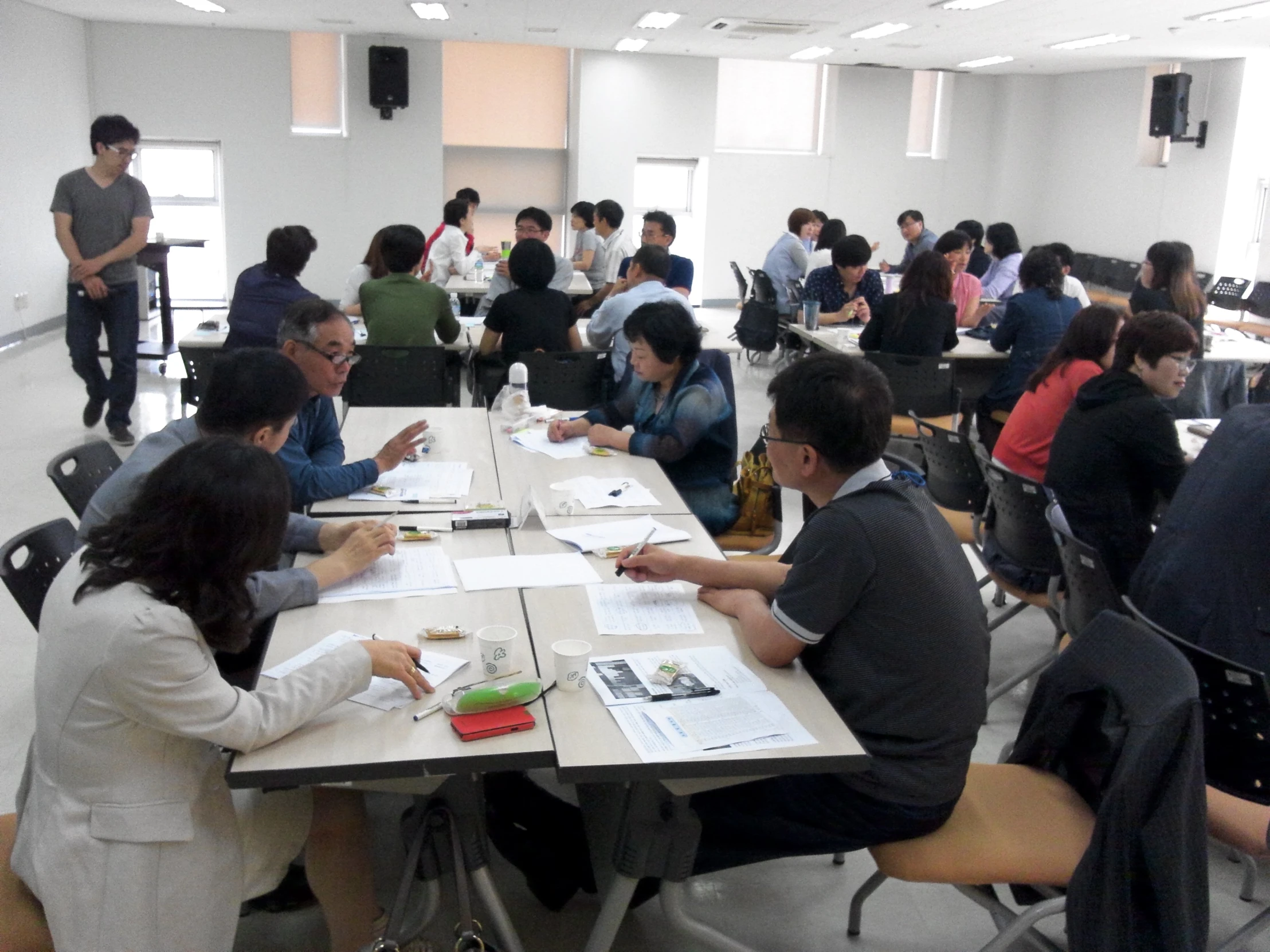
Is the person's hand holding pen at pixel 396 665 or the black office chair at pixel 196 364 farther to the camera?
the black office chair at pixel 196 364

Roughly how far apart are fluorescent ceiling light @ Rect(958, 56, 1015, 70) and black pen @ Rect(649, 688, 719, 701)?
38.6 feet

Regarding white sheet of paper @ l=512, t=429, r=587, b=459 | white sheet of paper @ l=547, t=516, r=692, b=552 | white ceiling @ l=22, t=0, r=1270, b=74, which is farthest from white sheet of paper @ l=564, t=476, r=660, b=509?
white ceiling @ l=22, t=0, r=1270, b=74

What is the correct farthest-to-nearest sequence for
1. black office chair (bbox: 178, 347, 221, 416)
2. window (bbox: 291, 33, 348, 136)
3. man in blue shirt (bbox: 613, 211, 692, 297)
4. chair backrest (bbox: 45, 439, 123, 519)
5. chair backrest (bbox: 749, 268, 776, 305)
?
window (bbox: 291, 33, 348, 136)
chair backrest (bbox: 749, 268, 776, 305)
man in blue shirt (bbox: 613, 211, 692, 297)
black office chair (bbox: 178, 347, 221, 416)
chair backrest (bbox: 45, 439, 123, 519)

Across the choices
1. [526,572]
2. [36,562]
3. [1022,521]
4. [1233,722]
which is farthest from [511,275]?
[1233,722]

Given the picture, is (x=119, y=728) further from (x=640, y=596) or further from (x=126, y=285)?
(x=126, y=285)

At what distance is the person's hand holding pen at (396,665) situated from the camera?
1.88 metres

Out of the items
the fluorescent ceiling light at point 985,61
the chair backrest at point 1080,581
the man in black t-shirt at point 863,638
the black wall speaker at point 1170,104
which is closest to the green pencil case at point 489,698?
the man in black t-shirt at point 863,638

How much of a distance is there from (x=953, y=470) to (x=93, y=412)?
5.01 m

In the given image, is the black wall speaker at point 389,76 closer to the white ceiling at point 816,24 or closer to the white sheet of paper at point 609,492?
the white ceiling at point 816,24

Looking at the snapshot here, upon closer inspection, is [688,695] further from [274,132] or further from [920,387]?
[274,132]

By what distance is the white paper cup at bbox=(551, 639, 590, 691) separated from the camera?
193 centimetres

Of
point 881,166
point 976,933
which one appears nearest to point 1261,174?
point 881,166

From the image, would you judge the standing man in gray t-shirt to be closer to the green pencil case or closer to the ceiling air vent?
the green pencil case

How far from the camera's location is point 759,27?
1023 cm
